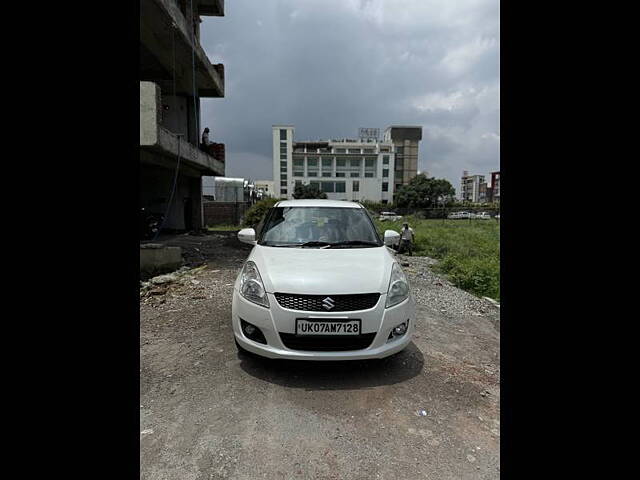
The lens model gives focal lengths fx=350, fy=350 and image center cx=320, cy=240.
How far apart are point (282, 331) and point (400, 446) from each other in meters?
1.14

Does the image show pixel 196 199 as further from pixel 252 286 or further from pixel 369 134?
pixel 369 134

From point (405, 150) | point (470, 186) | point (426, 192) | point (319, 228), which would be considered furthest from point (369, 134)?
point (319, 228)

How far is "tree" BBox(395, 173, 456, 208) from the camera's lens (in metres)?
55.7

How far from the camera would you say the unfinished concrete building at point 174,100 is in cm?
789

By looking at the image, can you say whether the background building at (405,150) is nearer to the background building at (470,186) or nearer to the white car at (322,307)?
the background building at (470,186)

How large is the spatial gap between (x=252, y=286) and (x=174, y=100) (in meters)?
13.3

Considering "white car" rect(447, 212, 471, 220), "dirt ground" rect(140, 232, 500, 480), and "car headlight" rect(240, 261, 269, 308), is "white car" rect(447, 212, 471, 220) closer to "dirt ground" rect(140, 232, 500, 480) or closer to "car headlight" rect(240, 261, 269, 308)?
"dirt ground" rect(140, 232, 500, 480)

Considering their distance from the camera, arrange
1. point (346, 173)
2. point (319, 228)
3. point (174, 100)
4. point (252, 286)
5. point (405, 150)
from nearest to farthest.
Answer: point (252, 286) → point (319, 228) → point (174, 100) → point (346, 173) → point (405, 150)

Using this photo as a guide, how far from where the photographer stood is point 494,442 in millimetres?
2258

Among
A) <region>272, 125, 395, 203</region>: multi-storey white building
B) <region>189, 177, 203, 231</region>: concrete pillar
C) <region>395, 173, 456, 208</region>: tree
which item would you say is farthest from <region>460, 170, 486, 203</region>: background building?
<region>189, 177, 203, 231</region>: concrete pillar

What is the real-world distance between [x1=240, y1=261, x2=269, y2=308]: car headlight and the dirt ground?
66 cm

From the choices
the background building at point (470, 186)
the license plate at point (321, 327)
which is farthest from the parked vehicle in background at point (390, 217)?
the background building at point (470, 186)

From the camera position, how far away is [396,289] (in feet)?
9.96
